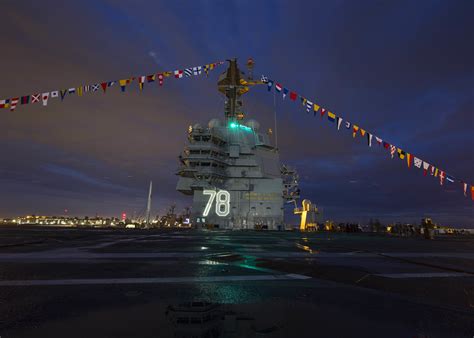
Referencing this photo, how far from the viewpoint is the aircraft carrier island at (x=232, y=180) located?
2129 inches

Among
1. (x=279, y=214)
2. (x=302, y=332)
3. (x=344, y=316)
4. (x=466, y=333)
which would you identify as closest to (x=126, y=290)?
(x=302, y=332)

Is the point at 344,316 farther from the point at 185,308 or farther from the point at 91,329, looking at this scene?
the point at 91,329

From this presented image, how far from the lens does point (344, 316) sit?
3719 mm

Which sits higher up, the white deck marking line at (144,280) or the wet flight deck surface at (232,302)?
the wet flight deck surface at (232,302)

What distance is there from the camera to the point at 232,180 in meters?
58.1

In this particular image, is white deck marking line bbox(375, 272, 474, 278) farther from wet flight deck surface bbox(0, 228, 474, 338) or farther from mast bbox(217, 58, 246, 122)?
mast bbox(217, 58, 246, 122)

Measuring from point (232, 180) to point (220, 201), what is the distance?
6.63m

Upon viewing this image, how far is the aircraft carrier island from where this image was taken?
2129 inches

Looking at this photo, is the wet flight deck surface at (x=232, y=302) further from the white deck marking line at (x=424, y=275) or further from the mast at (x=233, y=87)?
the mast at (x=233, y=87)

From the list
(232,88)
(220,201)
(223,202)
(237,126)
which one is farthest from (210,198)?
(232,88)

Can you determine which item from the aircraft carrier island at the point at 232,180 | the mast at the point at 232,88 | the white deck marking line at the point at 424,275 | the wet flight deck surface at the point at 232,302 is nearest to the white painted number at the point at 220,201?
the aircraft carrier island at the point at 232,180

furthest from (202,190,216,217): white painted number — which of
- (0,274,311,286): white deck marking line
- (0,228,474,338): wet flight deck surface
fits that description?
(0,274,311,286): white deck marking line

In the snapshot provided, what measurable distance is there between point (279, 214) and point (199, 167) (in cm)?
1965

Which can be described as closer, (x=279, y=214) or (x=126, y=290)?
(x=126, y=290)
